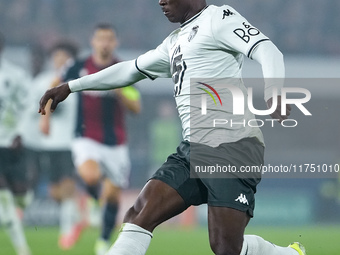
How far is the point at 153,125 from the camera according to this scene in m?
10.1

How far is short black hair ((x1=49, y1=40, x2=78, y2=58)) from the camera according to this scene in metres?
9.08

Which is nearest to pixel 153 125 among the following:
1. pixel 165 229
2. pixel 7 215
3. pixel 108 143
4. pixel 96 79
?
pixel 165 229

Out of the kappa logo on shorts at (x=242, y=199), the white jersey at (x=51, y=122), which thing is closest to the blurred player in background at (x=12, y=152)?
the white jersey at (x=51, y=122)

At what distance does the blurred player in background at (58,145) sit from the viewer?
8.91m

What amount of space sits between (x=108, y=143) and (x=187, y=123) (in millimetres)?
3802

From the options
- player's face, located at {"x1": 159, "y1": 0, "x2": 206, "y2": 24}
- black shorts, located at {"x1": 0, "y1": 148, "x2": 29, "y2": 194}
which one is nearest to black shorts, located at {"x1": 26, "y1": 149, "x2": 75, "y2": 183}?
black shorts, located at {"x1": 0, "y1": 148, "x2": 29, "y2": 194}

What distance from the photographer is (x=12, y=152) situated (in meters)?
8.91

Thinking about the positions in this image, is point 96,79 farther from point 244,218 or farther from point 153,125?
point 153,125

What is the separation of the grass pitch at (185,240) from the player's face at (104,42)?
2023 mm

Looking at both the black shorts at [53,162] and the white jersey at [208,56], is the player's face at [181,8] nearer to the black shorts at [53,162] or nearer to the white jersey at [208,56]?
the white jersey at [208,56]

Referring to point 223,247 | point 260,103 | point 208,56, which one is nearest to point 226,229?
point 223,247

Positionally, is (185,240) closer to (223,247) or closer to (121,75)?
(121,75)

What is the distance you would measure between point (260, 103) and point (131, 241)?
25.1 ft

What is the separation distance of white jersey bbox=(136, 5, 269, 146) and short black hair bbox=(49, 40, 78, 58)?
4.95 meters
